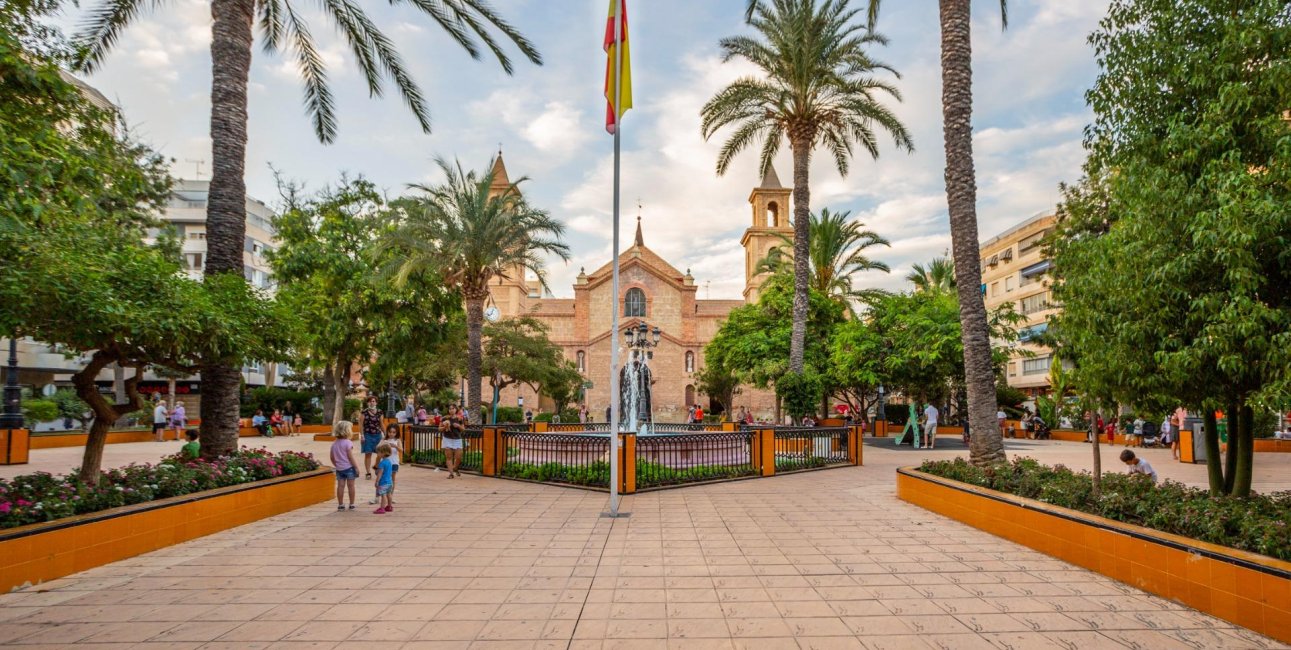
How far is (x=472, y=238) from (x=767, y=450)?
10780 mm

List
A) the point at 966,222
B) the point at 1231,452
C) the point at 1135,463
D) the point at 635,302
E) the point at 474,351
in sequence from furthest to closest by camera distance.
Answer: the point at 635,302 < the point at 474,351 < the point at 966,222 < the point at 1135,463 < the point at 1231,452

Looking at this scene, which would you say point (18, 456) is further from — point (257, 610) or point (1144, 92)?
point (1144, 92)

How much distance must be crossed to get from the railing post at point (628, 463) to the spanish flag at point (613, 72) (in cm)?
512

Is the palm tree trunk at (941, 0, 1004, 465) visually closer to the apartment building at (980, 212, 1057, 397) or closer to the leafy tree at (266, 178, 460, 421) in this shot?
the leafy tree at (266, 178, 460, 421)

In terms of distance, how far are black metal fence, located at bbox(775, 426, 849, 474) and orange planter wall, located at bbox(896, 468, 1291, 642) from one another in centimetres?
708

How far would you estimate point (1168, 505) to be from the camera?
20.3ft

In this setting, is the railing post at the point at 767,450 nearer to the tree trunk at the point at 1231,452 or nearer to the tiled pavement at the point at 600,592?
Result: the tiled pavement at the point at 600,592

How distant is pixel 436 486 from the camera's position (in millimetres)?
13039

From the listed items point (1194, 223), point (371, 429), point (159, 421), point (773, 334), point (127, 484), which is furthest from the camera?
point (773, 334)

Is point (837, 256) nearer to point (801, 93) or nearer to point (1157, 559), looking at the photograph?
point (801, 93)

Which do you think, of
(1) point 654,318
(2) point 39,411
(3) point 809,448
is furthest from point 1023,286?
(2) point 39,411

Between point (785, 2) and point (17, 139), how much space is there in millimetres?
18605

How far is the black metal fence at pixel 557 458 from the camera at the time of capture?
12641 millimetres

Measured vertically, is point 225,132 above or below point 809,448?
above
